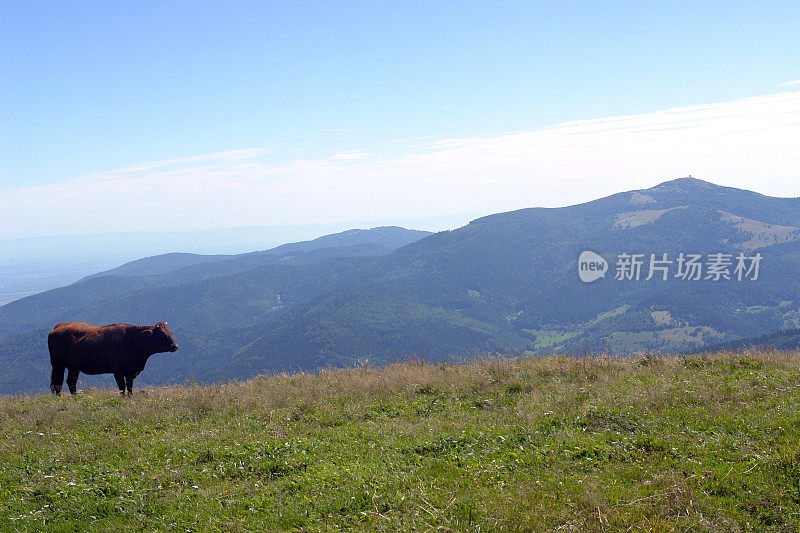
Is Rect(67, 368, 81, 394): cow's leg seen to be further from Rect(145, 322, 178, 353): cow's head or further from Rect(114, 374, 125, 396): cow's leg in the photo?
Rect(145, 322, 178, 353): cow's head

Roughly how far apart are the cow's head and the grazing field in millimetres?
3378

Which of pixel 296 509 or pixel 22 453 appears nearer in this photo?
pixel 296 509

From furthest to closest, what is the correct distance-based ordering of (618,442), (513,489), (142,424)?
(142,424)
(618,442)
(513,489)

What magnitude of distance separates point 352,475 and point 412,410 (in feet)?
12.1

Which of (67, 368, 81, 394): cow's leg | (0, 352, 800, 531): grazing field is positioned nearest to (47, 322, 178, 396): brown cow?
(67, 368, 81, 394): cow's leg

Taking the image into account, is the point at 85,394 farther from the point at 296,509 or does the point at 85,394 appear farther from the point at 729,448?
the point at 729,448

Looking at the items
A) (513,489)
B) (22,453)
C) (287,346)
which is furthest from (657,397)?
(287,346)

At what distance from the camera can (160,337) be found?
15.1 m

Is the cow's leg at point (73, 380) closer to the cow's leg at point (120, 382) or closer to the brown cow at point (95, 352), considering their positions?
the brown cow at point (95, 352)

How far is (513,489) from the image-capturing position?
231 inches

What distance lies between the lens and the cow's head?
15.0 metres

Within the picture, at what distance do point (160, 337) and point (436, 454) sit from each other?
11.9m

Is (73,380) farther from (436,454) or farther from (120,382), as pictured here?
(436,454)

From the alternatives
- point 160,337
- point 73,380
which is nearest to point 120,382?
point 73,380
